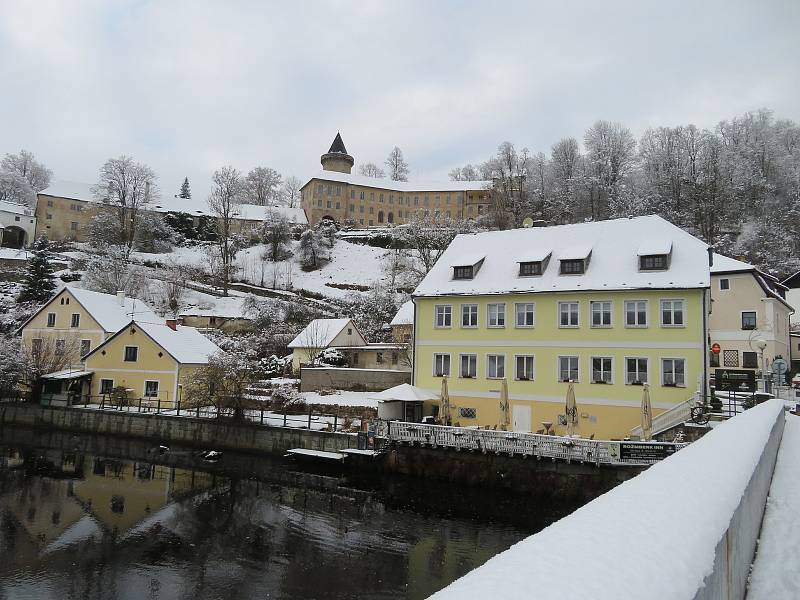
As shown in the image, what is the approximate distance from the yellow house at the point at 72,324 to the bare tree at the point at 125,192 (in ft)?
113

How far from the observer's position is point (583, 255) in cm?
2895

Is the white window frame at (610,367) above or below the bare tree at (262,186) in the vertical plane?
below

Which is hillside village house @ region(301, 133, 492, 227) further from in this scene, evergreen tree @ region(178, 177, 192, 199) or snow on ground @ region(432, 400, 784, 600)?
snow on ground @ region(432, 400, 784, 600)

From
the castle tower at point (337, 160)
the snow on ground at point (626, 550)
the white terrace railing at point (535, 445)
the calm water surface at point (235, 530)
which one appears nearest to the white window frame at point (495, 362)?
the white terrace railing at point (535, 445)

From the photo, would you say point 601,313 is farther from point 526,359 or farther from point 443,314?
point 443,314

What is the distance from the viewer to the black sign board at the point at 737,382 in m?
29.0

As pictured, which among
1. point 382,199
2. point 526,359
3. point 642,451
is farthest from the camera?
point 382,199

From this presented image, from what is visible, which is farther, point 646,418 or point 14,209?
point 14,209

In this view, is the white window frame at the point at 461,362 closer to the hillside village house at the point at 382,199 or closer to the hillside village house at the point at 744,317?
the hillside village house at the point at 744,317

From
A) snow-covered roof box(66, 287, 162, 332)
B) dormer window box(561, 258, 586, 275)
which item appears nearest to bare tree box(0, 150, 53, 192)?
snow-covered roof box(66, 287, 162, 332)

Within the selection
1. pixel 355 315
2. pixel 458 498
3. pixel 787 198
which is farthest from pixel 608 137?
pixel 458 498

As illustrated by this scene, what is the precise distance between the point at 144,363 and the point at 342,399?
14330 millimetres

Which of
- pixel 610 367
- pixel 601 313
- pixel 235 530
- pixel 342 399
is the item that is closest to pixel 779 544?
pixel 235 530

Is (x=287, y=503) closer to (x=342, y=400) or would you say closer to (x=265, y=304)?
(x=342, y=400)
